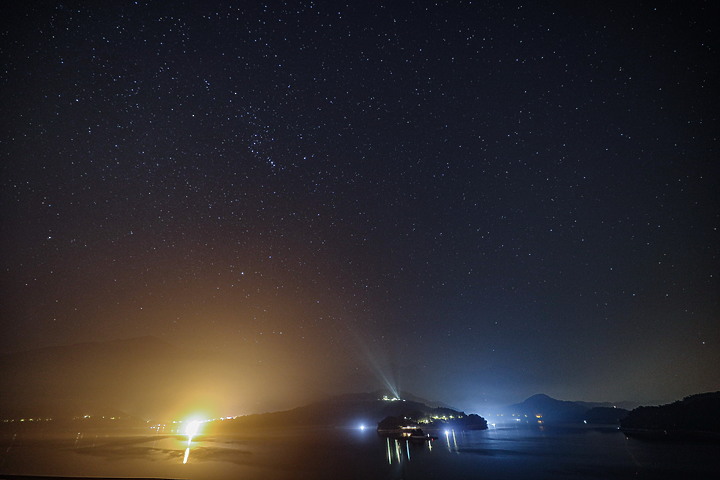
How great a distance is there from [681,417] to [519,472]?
107 m

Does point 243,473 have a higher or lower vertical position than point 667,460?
higher

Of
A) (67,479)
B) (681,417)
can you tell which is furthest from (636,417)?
(67,479)

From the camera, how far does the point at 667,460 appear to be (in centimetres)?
5916

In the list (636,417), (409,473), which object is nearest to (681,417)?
(636,417)

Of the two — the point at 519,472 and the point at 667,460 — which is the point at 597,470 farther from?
the point at 667,460

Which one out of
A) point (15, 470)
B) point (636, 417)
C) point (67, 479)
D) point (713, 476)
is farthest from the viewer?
point (636, 417)

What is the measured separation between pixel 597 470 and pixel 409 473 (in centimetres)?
2838

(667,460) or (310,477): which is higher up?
(310,477)

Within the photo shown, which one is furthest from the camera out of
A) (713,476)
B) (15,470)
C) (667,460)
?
(667,460)

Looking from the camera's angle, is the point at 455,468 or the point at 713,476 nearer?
the point at 713,476

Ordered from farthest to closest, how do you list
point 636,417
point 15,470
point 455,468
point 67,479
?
1. point 636,417
2. point 455,468
3. point 15,470
4. point 67,479

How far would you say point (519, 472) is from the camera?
160ft

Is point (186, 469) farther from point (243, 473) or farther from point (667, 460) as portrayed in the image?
point (667, 460)

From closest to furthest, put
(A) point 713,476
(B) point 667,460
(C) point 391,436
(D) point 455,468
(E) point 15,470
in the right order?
1. (A) point 713,476
2. (E) point 15,470
3. (D) point 455,468
4. (B) point 667,460
5. (C) point 391,436
